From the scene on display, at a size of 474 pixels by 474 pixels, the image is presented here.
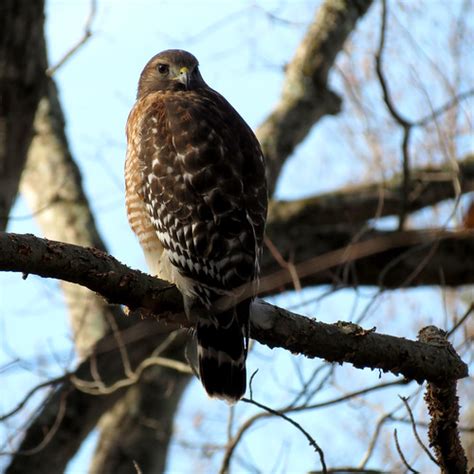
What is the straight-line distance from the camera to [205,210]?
4.13 m

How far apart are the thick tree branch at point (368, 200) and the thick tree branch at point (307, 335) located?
160 inches

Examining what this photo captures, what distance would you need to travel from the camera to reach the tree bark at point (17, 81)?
554cm

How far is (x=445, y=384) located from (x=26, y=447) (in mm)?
3371

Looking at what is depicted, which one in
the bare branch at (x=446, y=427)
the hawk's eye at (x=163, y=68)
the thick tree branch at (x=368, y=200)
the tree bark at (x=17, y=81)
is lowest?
the bare branch at (x=446, y=427)

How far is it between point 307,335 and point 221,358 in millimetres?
509

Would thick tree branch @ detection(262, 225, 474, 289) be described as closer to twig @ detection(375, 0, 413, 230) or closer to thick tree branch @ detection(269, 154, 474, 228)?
thick tree branch @ detection(269, 154, 474, 228)

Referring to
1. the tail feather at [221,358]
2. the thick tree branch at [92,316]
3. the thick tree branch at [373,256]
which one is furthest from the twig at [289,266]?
the thick tree branch at [92,316]

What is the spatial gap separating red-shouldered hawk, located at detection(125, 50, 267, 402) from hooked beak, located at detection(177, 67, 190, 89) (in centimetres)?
24

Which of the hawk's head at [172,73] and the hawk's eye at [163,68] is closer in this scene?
the hawk's head at [172,73]

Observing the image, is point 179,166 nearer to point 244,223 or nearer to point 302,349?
point 244,223

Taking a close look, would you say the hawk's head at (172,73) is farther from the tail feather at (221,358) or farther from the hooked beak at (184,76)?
the tail feather at (221,358)

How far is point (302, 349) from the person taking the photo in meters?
3.61

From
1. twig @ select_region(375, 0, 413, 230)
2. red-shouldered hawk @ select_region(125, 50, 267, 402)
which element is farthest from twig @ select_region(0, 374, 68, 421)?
twig @ select_region(375, 0, 413, 230)

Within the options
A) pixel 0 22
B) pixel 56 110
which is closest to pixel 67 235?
pixel 56 110
